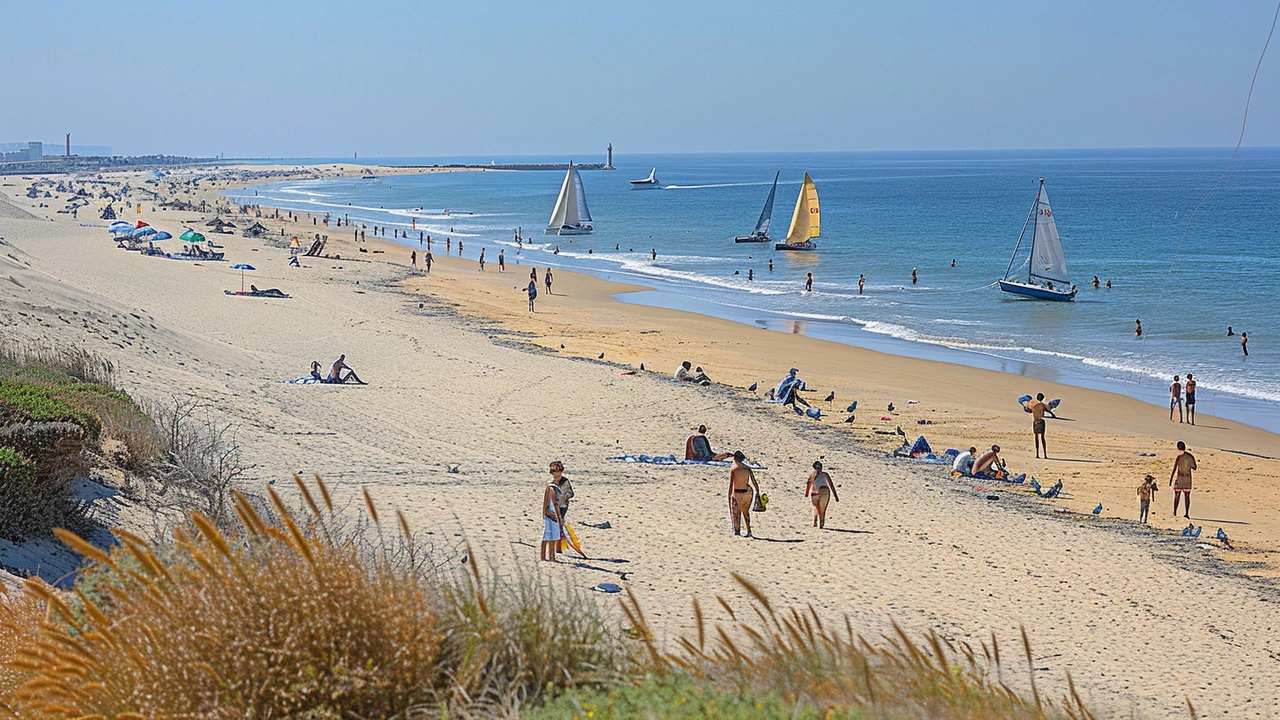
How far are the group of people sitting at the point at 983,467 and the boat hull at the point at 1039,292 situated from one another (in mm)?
25370

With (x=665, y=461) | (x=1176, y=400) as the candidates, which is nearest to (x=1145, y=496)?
(x=665, y=461)

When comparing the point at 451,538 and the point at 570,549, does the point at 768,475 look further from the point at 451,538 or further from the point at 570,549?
the point at 451,538

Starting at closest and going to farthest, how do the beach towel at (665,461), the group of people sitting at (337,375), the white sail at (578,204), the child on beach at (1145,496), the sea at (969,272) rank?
the child on beach at (1145,496), the beach towel at (665,461), the group of people sitting at (337,375), the sea at (969,272), the white sail at (578,204)

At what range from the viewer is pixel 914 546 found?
472 inches

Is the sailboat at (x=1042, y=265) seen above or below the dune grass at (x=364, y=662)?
above

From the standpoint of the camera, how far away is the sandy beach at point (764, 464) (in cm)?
973

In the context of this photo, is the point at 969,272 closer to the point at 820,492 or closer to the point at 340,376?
the point at 340,376

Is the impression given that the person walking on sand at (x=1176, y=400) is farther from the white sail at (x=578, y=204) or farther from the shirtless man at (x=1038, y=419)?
the white sail at (x=578, y=204)

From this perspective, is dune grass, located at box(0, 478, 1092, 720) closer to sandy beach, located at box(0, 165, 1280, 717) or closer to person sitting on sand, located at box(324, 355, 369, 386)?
sandy beach, located at box(0, 165, 1280, 717)

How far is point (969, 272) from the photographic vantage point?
48344mm

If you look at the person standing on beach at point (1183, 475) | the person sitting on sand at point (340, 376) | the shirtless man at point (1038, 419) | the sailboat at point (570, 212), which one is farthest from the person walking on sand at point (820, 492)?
the sailboat at point (570, 212)

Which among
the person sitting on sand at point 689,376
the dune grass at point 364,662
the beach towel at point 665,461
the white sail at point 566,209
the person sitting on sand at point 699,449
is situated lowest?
the beach towel at point 665,461

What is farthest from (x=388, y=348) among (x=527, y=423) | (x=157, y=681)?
(x=157, y=681)

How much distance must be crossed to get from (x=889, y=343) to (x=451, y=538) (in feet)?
73.8
